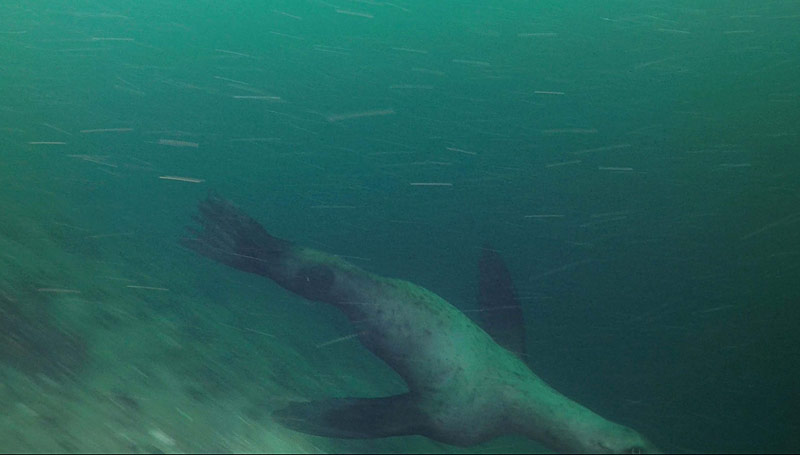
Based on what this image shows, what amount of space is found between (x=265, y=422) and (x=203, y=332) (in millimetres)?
1430

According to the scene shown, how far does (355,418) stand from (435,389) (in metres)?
0.53

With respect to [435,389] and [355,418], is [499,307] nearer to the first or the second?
[435,389]

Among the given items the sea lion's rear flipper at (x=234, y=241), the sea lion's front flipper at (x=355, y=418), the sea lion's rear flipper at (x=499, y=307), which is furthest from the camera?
the sea lion's rear flipper at (x=234, y=241)

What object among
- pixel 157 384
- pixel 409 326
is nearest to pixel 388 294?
pixel 409 326

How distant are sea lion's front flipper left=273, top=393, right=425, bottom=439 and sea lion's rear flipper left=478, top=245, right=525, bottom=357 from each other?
1.04 metres

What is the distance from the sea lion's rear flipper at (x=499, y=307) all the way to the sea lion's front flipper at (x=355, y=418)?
1.04 meters

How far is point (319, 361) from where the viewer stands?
420 centimetres

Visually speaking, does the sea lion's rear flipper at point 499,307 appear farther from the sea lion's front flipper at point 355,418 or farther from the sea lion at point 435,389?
the sea lion's front flipper at point 355,418

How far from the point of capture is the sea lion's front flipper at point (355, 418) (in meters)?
2.72

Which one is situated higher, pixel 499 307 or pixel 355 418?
pixel 499 307

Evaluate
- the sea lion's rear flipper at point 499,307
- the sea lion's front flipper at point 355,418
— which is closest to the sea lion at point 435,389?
the sea lion's front flipper at point 355,418

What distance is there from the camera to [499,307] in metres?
3.94

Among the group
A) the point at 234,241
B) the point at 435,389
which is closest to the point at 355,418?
the point at 435,389

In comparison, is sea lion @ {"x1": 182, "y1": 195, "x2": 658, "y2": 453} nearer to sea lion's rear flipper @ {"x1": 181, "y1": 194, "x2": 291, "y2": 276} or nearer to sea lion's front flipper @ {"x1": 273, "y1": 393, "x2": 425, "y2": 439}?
sea lion's front flipper @ {"x1": 273, "y1": 393, "x2": 425, "y2": 439}
